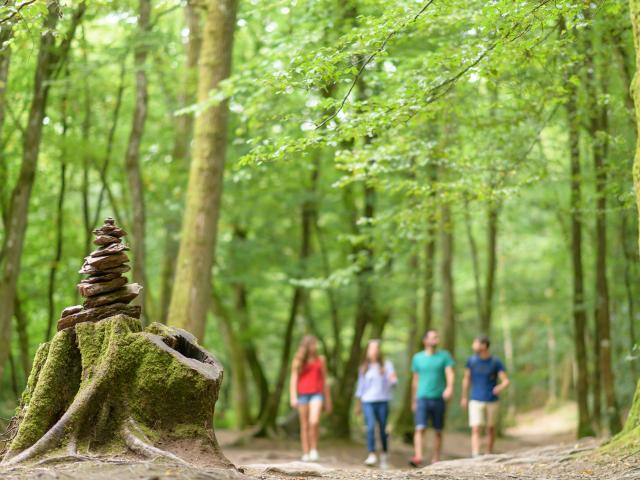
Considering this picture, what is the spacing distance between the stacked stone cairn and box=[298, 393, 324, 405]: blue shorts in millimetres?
6745

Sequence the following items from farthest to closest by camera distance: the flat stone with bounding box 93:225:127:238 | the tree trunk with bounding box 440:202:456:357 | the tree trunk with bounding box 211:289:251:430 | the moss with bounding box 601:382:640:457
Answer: the tree trunk with bounding box 211:289:251:430
the tree trunk with bounding box 440:202:456:357
the moss with bounding box 601:382:640:457
the flat stone with bounding box 93:225:127:238

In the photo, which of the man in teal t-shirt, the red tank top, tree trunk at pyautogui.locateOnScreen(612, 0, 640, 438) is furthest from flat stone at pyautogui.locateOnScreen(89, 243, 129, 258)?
the red tank top

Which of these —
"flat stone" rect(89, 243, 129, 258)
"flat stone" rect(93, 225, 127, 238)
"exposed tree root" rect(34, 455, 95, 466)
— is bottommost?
"exposed tree root" rect(34, 455, 95, 466)

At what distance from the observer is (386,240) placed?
16.2 metres

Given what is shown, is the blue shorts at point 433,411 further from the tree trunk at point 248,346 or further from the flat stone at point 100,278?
the tree trunk at point 248,346

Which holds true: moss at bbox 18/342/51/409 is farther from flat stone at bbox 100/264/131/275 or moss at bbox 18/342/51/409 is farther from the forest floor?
the forest floor

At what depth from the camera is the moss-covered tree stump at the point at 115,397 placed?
20.1 ft

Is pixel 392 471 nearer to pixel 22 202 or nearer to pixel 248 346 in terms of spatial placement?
pixel 22 202

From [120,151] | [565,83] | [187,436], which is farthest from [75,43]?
[187,436]

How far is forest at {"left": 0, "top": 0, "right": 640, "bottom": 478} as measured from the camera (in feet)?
30.3

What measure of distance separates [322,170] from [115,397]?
1678 cm

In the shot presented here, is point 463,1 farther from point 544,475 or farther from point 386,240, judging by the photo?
point 386,240

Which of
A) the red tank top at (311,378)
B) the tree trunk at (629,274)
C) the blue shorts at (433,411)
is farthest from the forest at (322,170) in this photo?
the blue shorts at (433,411)

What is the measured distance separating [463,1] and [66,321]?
584 cm
